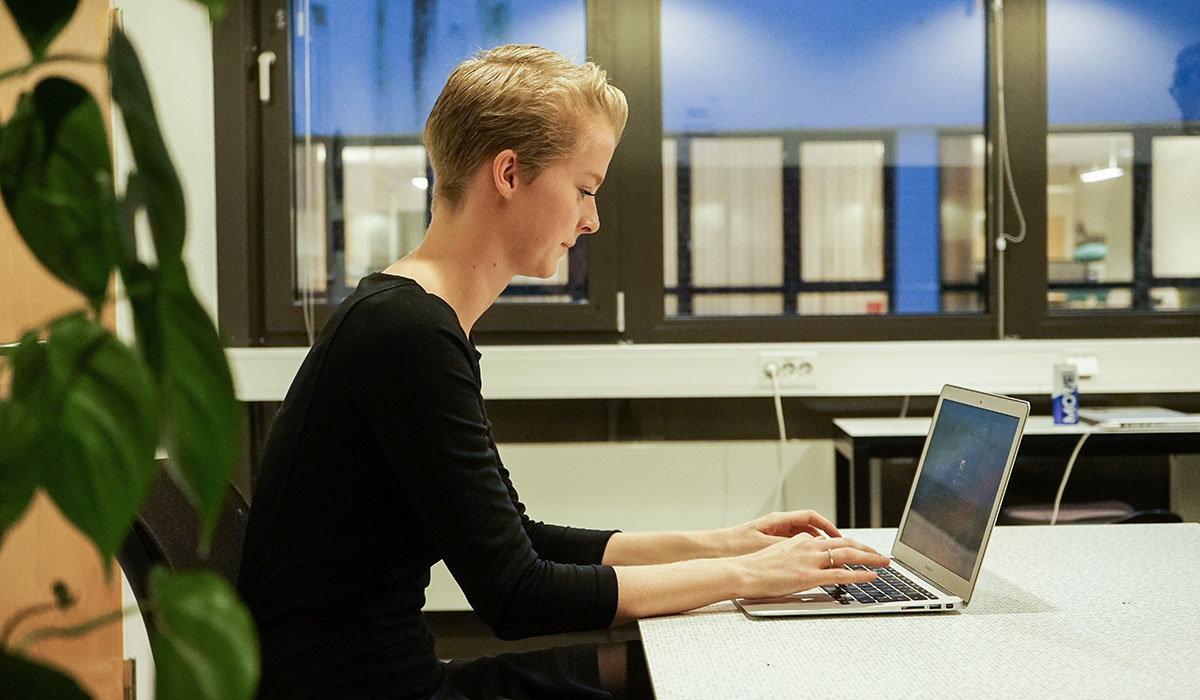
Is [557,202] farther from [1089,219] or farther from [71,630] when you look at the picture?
[1089,219]

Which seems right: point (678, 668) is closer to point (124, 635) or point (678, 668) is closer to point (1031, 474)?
point (124, 635)

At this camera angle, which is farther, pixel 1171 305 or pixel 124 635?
pixel 1171 305

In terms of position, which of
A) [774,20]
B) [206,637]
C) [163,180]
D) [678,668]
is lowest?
[678,668]

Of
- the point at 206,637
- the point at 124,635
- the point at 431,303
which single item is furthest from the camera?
the point at 124,635

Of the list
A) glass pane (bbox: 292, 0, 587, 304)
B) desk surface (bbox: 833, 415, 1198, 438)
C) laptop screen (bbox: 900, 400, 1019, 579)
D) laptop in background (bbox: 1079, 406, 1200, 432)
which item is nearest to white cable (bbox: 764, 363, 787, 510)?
desk surface (bbox: 833, 415, 1198, 438)

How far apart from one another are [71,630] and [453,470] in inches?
31.0

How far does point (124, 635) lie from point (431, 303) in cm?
159

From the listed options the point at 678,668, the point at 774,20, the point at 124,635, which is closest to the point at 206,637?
the point at 678,668

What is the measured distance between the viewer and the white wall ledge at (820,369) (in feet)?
9.76

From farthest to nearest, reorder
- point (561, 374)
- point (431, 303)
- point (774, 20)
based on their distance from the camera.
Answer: point (774, 20), point (561, 374), point (431, 303)

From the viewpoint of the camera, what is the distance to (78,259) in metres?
0.26

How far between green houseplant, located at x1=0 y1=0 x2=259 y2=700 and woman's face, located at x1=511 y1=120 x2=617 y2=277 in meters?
→ 0.99

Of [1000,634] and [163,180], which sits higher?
[163,180]

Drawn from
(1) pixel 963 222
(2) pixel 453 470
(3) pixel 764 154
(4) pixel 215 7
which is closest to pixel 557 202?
(2) pixel 453 470
